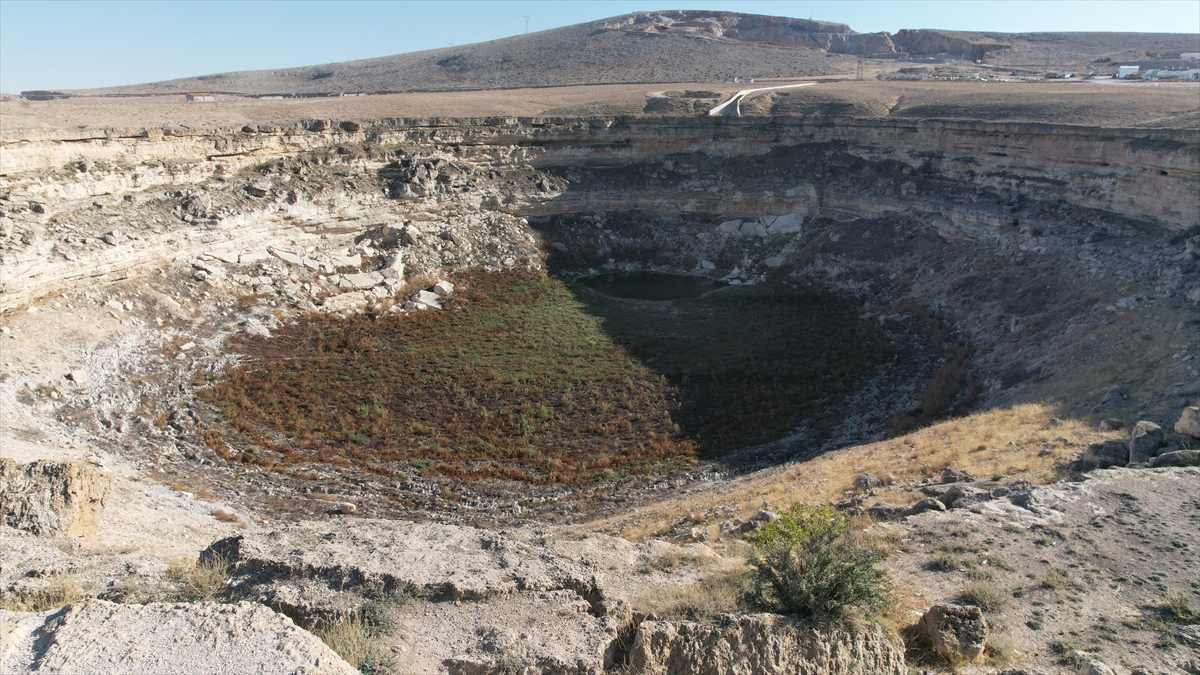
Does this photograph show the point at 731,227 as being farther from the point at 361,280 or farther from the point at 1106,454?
the point at 1106,454

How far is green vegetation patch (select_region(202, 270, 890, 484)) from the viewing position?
15.2 m

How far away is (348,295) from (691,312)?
457 inches

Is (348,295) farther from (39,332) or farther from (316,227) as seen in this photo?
(39,332)

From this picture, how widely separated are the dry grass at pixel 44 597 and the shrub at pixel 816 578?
5369 mm

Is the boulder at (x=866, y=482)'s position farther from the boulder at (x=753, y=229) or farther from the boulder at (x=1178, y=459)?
the boulder at (x=753, y=229)

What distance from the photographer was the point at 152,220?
2103 centimetres

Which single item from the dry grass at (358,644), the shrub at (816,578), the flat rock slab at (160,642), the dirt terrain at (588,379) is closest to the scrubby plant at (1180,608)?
the dirt terrain at (588,379)

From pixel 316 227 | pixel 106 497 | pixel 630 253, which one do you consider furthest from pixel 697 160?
pixel 106 497

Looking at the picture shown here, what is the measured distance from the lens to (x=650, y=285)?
95.5ft

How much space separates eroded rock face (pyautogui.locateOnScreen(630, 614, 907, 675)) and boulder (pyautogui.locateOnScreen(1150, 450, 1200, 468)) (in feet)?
23.9

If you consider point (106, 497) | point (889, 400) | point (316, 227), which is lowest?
point (889, 400)

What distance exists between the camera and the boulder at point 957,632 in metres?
5.44

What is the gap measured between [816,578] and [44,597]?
20.0ft

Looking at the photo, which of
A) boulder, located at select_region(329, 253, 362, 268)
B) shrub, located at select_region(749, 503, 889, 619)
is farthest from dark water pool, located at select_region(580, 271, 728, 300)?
shrub, located at select_region(749, 503, 889, 619)
